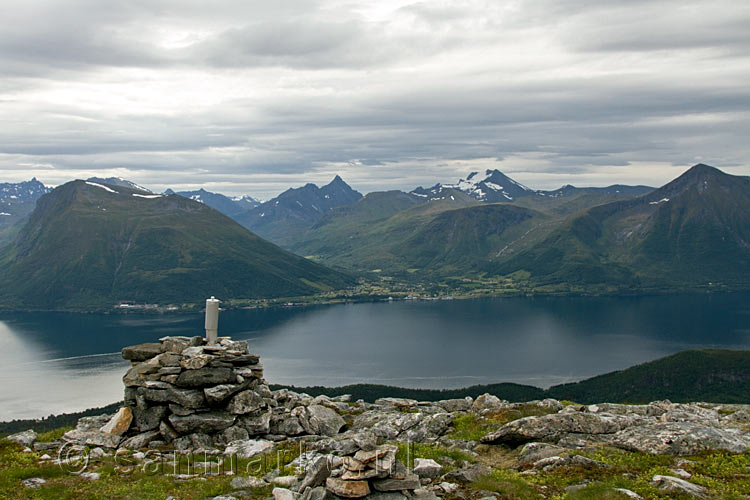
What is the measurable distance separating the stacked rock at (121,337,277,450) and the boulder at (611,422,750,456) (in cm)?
1744

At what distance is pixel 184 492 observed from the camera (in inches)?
785

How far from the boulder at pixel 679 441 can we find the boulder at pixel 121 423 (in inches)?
902

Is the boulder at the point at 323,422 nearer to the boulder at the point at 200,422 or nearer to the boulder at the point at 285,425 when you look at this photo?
the boulder at the point at 285,425

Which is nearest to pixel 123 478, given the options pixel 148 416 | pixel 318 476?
pixel 148 416

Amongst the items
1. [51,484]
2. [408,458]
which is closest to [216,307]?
[51,484]

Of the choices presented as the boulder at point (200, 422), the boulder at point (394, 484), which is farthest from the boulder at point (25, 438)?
the boulder at point (394, 484)

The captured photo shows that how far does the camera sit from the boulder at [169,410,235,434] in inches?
1102

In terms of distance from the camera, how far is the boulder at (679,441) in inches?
869

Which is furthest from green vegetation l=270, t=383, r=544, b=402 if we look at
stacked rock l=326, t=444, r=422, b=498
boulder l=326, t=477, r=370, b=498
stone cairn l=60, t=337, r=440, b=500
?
boulder l=326, t=477, r=370, b=498

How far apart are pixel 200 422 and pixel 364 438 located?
13465 mm

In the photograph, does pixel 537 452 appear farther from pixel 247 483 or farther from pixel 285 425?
pixel 285 425

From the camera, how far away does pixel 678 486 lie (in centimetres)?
1756

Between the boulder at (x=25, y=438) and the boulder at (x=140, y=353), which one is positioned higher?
the boulder at (x=140, y=353)

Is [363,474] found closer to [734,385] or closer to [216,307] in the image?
[216,307]
